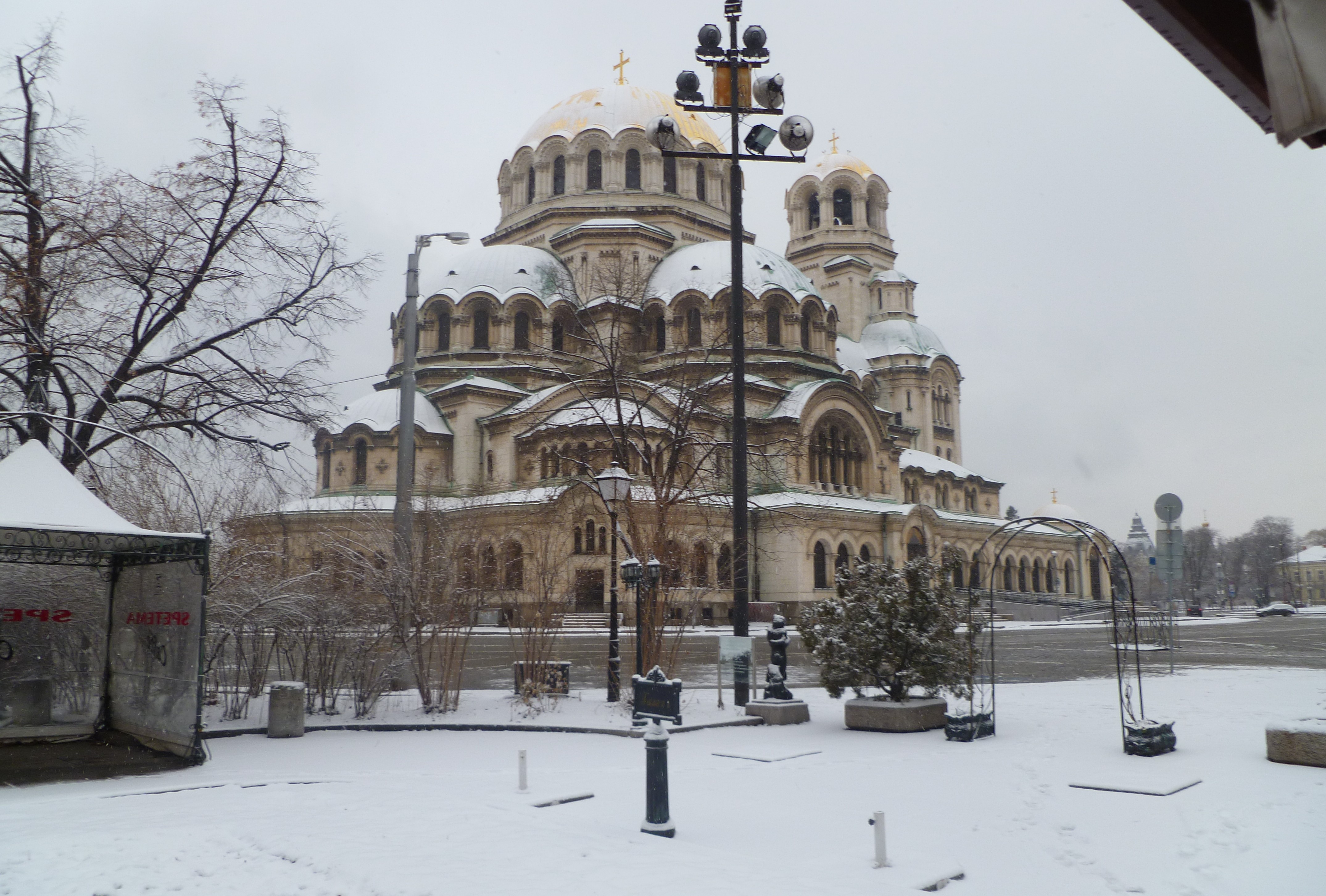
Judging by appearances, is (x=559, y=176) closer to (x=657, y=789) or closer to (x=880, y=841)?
(x=657, y=789)

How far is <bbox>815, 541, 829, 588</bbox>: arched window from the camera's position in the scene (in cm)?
4697

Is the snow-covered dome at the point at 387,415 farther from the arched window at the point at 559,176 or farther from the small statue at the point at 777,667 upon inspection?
the small statue at the point at 777,667

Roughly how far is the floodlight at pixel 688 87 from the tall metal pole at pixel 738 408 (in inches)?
20.6

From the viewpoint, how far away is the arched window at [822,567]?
47.0m

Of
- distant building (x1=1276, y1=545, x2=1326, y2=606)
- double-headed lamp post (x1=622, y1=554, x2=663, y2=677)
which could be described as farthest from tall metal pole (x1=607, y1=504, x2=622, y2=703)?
distant building (x1=1276, y1=545, x2=1326, y2=606)

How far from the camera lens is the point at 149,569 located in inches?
514

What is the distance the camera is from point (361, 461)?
49344 mm

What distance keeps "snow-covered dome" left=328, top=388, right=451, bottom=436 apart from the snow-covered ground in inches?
1453

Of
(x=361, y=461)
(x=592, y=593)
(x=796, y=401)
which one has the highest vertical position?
(x=796, y=401)

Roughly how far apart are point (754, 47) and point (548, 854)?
40.2 feet

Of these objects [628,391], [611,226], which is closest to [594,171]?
[611,226]

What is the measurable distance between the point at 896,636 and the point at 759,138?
7.37m

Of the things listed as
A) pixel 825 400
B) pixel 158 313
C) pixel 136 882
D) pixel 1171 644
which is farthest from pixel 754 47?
pixel 825 400

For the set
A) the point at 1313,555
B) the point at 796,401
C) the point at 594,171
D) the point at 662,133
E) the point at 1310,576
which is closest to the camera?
the point at 662,133
